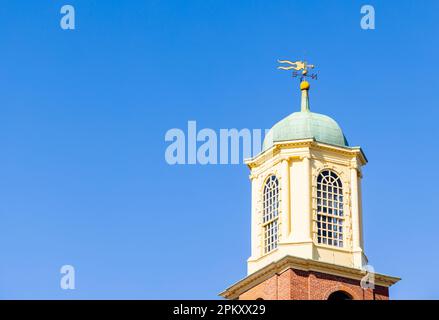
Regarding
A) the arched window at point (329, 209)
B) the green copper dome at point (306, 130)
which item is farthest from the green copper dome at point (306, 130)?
the arched window at point (329, 209)

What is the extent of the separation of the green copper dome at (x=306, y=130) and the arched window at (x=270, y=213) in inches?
Result: 89.9

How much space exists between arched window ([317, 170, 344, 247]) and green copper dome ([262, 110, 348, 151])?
2.06 m

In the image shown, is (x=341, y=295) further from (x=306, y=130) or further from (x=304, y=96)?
(x=304, y=96)

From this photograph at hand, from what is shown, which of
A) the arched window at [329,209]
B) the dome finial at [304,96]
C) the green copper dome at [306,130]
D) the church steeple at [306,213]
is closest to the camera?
the church steeple at [306,213]

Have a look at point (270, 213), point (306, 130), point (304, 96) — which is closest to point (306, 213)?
point (270, 213)

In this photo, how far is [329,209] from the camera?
65.4m

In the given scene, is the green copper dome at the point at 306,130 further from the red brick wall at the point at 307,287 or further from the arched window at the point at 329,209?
the red brick wall at the point at 307,287

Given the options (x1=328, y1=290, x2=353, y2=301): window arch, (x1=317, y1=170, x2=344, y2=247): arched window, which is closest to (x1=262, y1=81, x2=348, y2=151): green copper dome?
(x1=317, y1=170, x2=344, y2=247): arched window

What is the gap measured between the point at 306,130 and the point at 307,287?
9256 millimetres

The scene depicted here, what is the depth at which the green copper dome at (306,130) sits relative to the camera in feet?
219

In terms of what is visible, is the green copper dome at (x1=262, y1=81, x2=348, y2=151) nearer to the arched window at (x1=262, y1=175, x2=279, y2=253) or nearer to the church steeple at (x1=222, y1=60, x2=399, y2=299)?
the church steeple at (x1=222, y1=60, x2=399, y2=299)
